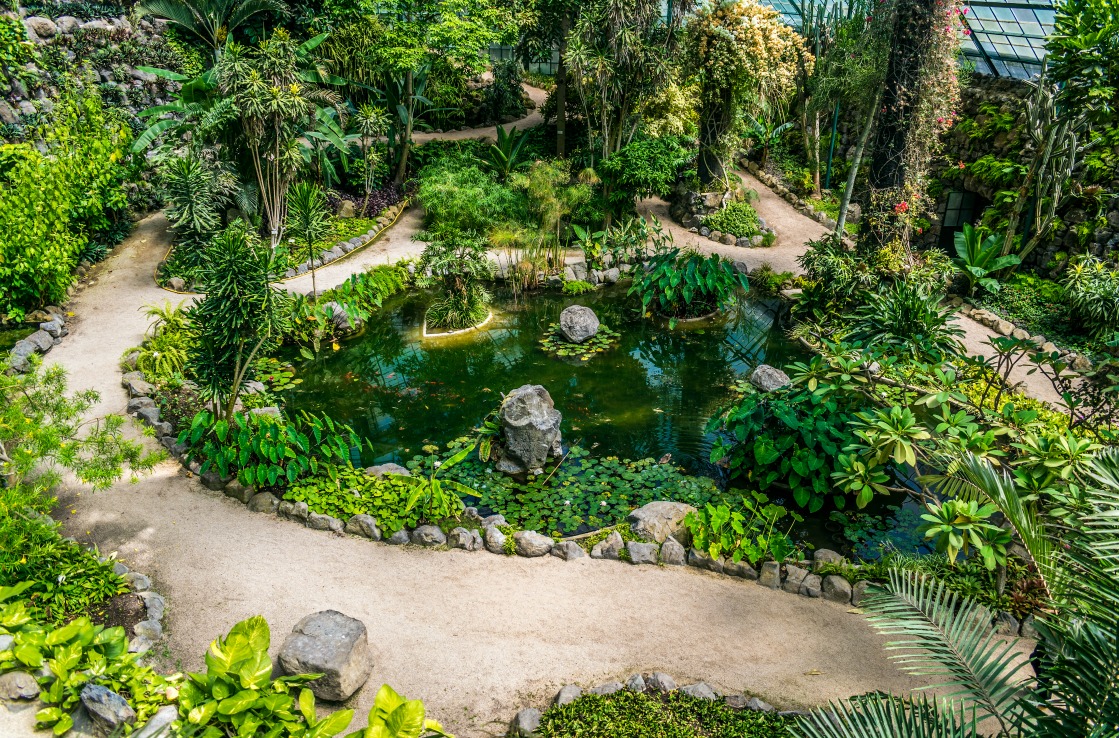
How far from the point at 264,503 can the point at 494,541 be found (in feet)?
7.81

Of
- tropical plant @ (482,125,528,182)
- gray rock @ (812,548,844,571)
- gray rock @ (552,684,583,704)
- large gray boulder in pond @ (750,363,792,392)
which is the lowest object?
gray rock @ (552,684,583,704)

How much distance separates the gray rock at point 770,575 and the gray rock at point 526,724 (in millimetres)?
2449

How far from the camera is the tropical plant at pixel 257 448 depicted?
751 centimetres

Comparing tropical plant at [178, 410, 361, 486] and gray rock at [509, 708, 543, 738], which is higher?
tropical plant at [178, 410, 361, 486]

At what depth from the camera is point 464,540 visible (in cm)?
703

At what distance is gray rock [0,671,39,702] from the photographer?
16.1 ft

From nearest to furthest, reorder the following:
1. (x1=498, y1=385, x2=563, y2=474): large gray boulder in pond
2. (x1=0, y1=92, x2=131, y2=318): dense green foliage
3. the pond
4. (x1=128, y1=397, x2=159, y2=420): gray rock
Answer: (x1=498, y1=385, x2=563, y2=474): large gray boulder in pond < (x1=128, y1=397, x2=159, y2=420): gray rock < the pond < (x1=0, y1=92, x2=131, y2=318): dense green foliage

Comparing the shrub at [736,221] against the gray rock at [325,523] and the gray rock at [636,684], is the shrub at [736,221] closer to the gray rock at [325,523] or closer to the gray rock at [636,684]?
the gray rock at [325,523]

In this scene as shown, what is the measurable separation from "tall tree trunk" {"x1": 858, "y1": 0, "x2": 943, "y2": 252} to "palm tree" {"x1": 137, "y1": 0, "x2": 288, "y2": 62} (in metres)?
12.0

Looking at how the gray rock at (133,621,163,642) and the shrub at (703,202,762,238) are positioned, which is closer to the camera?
the gray rock at (133,621,163,642)

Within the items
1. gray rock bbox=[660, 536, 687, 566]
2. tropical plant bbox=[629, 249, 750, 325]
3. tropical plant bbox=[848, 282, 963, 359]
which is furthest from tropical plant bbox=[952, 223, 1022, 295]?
gray rock bbox=[660, 536, 687, 566]

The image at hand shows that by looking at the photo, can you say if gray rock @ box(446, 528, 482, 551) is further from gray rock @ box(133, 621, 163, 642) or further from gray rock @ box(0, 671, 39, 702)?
gray rock @ box(0, 671, 39, 702)

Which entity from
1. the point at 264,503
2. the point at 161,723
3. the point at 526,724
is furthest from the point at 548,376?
the point at 161,723

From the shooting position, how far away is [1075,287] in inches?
449
